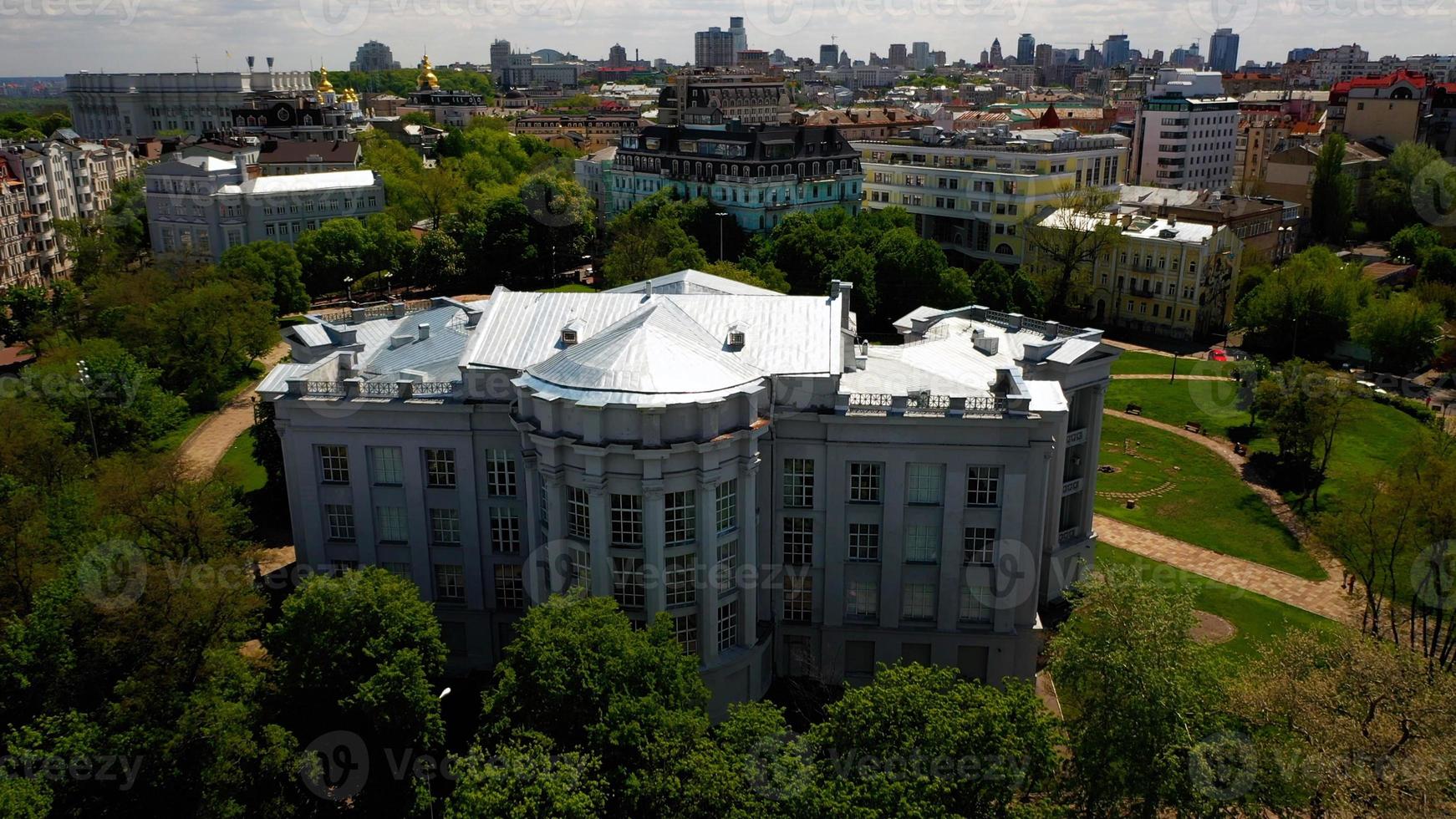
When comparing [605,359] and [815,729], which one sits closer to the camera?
[815,729]

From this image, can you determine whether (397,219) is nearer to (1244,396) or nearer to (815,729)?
(1244,396)

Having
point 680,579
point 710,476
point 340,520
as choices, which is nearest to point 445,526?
point 340,520

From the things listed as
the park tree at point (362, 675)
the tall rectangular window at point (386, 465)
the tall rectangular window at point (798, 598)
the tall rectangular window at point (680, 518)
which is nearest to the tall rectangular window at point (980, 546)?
the tall rectangular window at point (798, 598)

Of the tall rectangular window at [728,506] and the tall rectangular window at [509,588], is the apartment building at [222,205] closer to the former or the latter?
the tall rectangular window at [509,588]

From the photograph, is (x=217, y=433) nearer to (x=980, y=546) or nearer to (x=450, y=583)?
(x=450, y=583)

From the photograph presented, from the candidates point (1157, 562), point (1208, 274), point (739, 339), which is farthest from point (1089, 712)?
point (1208, 274)

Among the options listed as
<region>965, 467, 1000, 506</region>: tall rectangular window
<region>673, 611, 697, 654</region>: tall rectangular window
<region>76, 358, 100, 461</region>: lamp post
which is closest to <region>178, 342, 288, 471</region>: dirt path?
<region>76, 358, 100, 461</region>: lamp post

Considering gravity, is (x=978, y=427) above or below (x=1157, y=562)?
above
